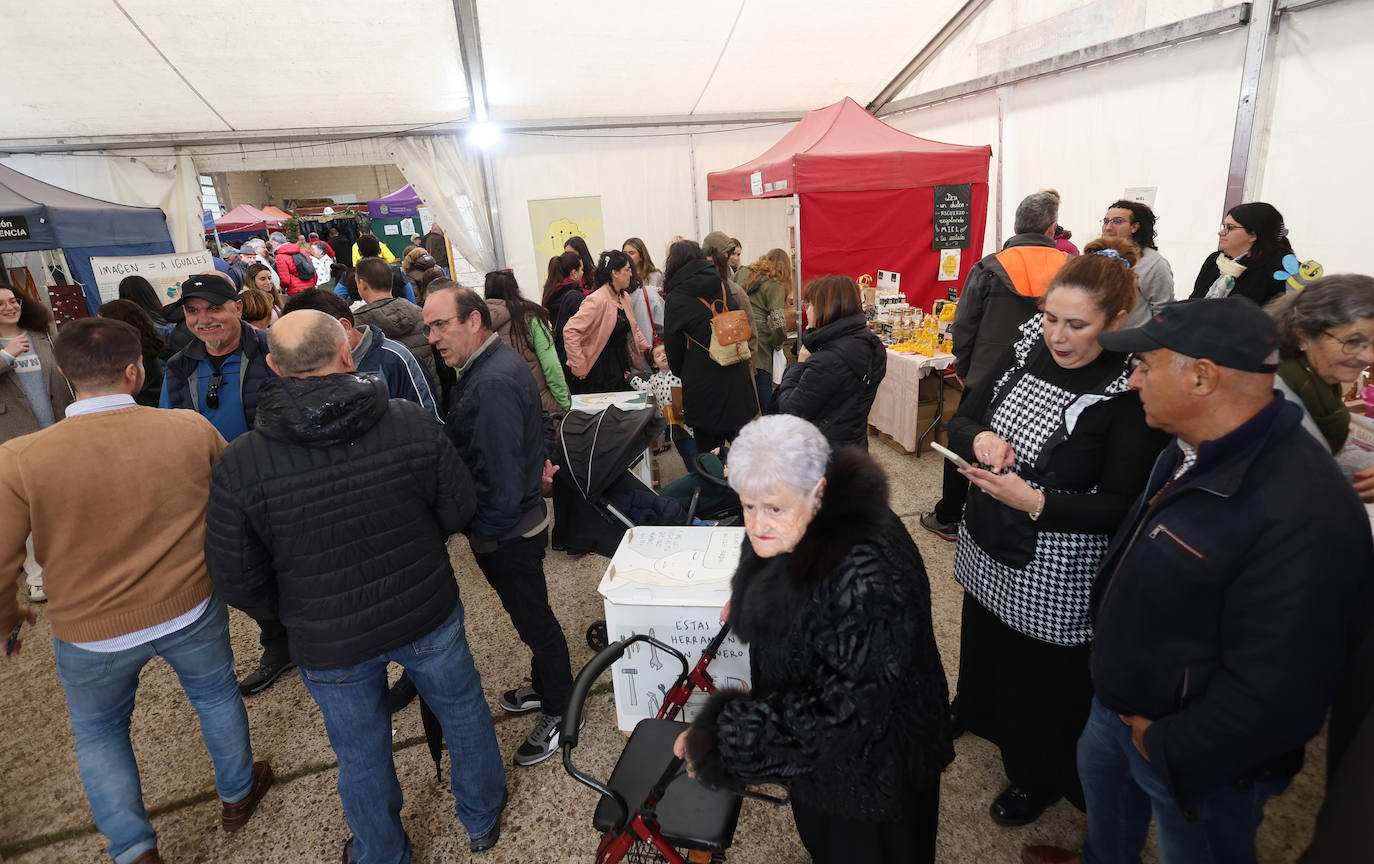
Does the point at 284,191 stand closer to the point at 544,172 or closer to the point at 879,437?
the point at 544,172

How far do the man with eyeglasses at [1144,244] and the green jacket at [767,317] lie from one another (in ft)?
7.04

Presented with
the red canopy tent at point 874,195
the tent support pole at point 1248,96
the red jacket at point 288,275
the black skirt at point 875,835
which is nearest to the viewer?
the black skirt at point 875,835

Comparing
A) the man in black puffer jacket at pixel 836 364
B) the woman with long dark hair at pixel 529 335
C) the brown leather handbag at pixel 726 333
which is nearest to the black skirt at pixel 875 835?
the man in black puffer jacket at pixel 836 364

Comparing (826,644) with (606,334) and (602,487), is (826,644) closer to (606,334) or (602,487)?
(602,487)

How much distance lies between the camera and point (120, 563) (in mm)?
1876

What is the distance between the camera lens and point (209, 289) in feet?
8.38

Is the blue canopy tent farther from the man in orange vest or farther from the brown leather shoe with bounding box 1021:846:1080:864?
the brown leather shoe with bounding box 1021:846:1080:864

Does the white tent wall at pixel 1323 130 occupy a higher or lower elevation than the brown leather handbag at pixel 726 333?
higher

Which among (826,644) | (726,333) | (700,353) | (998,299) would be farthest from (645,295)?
(826,644)

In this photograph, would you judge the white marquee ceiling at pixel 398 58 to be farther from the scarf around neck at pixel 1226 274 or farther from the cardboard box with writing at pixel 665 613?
the cardboard box with writing at pixel 665 613

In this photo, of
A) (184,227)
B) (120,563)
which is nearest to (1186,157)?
(120,563)

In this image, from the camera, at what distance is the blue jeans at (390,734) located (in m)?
1.82

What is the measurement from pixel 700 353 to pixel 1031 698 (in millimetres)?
2609

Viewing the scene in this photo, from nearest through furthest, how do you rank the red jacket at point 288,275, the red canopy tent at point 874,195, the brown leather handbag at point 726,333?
the brown leather handbag at point 726,333, the red canopy tent at point 874,195, the red jacket at point 288,275
